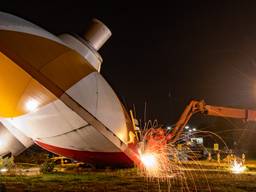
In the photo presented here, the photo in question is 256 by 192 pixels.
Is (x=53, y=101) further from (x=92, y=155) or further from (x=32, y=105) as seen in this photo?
(x=92, y=155)

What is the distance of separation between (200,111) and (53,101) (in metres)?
10.7

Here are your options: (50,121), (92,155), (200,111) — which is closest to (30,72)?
(50,121)

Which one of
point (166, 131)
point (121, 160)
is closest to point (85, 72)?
point (121, 160)

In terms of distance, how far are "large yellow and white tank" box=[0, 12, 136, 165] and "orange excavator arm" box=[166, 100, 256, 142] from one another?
6434 millimetres

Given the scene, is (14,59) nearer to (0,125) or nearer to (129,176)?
(0,125)

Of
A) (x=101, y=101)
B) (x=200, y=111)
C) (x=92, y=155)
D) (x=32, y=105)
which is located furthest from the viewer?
(x=200, y=111)

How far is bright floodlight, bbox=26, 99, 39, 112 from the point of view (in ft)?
44.5

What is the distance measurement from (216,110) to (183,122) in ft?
6.12

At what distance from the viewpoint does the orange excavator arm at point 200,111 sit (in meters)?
22.1

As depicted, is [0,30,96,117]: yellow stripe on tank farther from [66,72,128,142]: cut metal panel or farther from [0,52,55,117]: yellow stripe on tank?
[66,72,128,142]: cut metal panel

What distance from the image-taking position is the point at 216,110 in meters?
22.3

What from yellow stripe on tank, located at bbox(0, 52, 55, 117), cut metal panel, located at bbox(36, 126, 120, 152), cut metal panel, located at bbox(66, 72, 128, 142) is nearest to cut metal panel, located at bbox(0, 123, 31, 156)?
cut metal panel, located at bbox(36, 126, 120, 152)

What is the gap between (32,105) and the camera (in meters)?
13.7

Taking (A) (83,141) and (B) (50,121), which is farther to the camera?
(A) (83,141)
